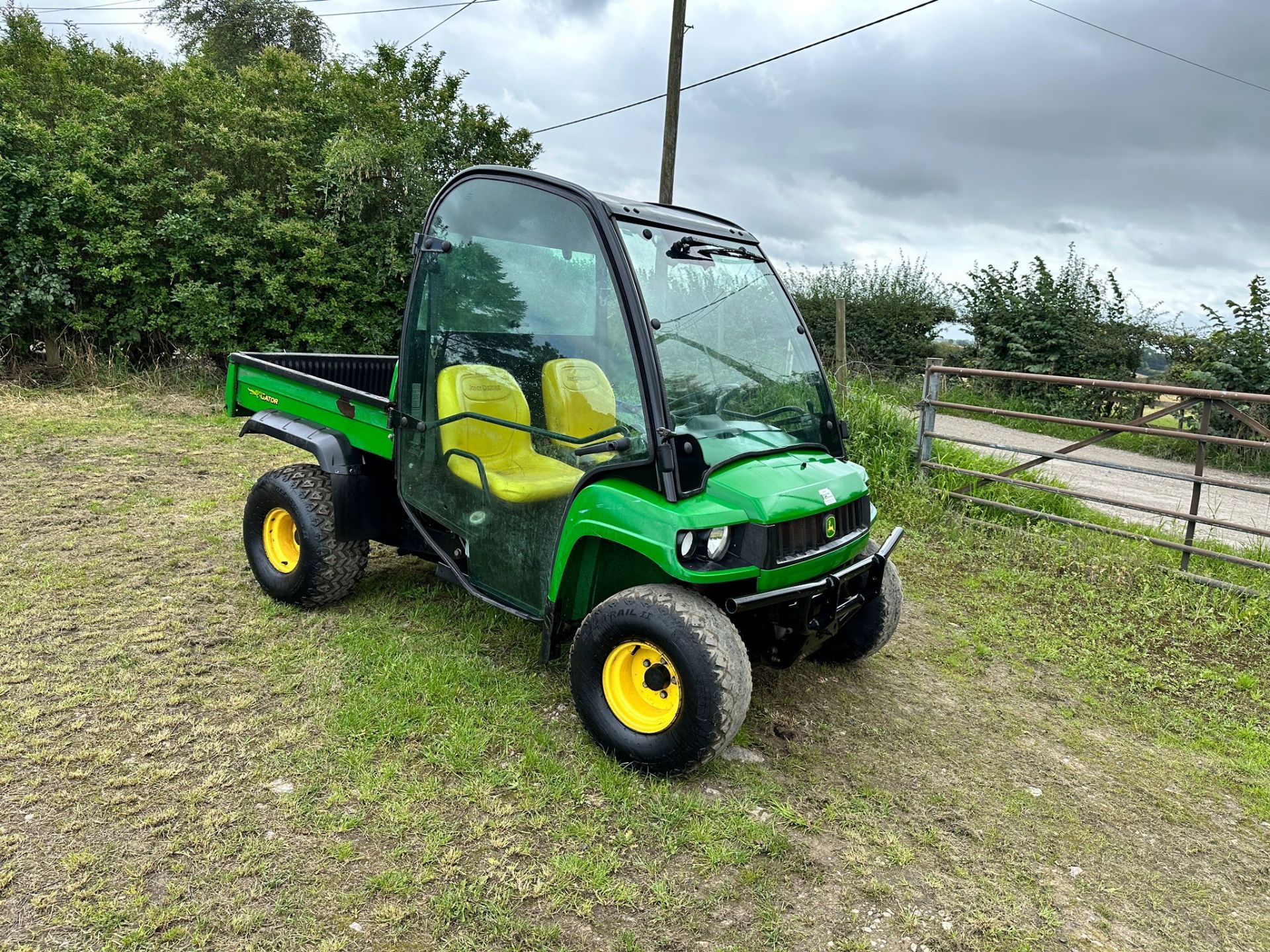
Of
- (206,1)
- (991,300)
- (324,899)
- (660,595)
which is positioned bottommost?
(324,899)

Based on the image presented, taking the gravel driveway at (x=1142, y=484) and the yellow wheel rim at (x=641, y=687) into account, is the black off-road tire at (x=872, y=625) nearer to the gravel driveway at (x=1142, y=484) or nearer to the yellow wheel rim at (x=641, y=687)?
the yellow wheel rim at (x=641, y=687)

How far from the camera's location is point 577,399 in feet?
10.7

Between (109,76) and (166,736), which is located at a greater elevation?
(109,76)

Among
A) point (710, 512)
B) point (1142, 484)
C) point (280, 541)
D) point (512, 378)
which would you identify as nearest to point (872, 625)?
point (710, 512)

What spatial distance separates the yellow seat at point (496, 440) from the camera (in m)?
3.37

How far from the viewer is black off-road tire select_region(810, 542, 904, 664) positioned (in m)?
3.95

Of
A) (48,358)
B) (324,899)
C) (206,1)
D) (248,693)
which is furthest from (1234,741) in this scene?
(206,1)

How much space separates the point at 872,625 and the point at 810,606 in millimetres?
914

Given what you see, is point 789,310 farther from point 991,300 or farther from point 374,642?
point 991,300

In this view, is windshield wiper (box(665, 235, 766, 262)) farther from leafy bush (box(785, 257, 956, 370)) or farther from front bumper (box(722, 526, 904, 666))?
leafy bush (box(785, 257, 956, 370))

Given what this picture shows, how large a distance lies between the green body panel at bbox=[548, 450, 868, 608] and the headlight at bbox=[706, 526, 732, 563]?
0.04 meters

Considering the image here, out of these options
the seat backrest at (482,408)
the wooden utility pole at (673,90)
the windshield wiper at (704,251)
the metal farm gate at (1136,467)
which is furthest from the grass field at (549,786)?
the wooden utility pole at (673,90)

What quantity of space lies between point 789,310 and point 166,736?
3022mm

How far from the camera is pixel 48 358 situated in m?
9.71
